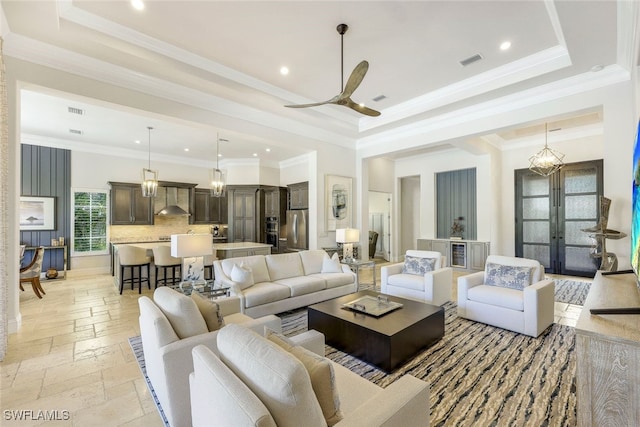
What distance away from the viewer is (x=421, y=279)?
4.58 m

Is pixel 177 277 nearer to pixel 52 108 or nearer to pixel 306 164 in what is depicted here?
pixel 52 108

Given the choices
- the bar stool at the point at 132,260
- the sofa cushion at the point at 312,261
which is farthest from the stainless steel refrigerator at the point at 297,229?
the bar stool at the point at 132,260

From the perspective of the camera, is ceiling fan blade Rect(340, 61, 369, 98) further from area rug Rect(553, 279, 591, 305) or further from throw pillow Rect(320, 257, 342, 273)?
area rug Rect(553, 279, 591, 305)

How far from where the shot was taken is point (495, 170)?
→ 7.45m

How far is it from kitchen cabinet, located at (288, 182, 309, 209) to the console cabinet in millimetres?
3571

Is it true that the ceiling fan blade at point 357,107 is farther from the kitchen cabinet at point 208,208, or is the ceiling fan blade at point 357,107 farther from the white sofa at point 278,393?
the kitchen cabinet at point 208,208

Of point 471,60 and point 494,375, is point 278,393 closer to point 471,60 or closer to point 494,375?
point 494,375

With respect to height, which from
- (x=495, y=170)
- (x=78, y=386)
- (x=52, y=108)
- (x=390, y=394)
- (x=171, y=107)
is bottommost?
(x=78, y=386)

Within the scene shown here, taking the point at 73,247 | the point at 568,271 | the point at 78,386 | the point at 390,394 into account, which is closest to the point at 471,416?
the point at 390,394

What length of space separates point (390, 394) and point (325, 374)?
38 centimetres

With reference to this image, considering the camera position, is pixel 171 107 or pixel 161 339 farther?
pixel 171 107

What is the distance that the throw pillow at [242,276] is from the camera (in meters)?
3.97

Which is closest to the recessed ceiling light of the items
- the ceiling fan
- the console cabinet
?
the ceiling fan

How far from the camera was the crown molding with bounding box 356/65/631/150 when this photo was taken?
3898mm
